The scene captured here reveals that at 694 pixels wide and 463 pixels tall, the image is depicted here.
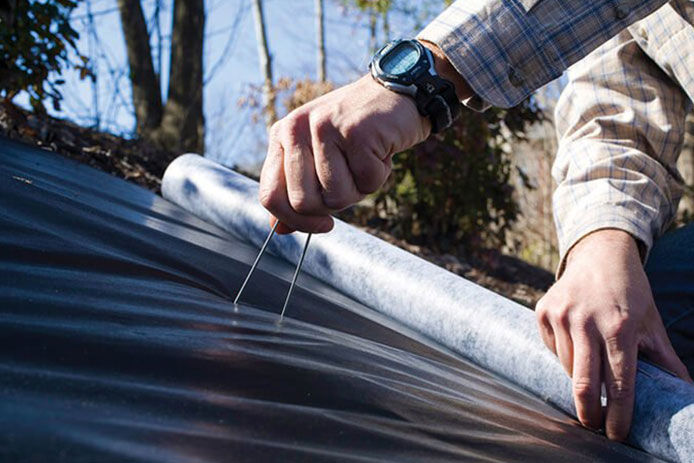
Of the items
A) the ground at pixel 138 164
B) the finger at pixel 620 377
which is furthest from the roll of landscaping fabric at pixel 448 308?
the ground at pixel 138 164

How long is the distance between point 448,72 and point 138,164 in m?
3.23

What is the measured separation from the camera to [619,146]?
5.56 feet

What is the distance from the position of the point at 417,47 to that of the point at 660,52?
76 cm

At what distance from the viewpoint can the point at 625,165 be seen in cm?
165

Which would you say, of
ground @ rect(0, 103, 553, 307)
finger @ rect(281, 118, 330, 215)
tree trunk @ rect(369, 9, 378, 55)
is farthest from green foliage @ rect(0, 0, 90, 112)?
tree trunk @ rect(369, 9, 378, 55)

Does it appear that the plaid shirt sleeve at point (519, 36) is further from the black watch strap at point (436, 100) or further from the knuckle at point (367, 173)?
the knuckle at point (367, 173)

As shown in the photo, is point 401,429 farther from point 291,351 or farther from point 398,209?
point 398,209

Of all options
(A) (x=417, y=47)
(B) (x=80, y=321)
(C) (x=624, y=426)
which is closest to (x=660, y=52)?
(A) (x=417, y=47)

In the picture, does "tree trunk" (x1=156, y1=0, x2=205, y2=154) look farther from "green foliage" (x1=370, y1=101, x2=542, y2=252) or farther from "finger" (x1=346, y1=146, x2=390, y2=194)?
"finger" (x1=346, y1=146, x2=390, y2=194)

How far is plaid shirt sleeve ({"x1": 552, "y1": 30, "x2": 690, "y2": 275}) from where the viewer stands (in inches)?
59.6

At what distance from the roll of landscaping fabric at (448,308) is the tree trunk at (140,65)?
14.0ft

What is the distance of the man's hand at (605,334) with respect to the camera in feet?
3.80

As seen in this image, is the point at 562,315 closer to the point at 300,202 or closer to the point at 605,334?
the point at 605,334

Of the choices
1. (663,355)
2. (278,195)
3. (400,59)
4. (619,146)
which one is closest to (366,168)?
(278,195)
